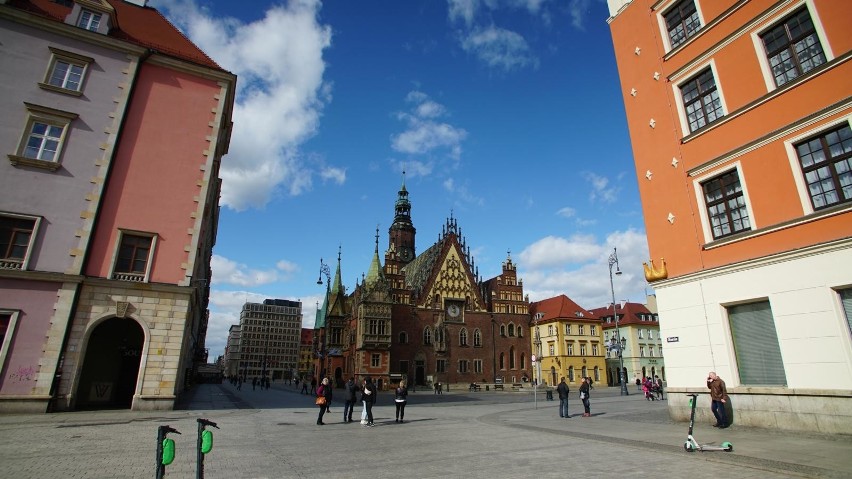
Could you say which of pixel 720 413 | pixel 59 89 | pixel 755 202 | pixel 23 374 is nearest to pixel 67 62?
pixel 59 89

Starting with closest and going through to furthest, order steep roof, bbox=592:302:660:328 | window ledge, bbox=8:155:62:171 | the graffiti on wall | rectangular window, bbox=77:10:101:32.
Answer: the graffiti on wall
window ledge, bbox=8:155:62:171
rectangular window, bbox=77:10:101:32
steep roof, bbox=592:302:660:328

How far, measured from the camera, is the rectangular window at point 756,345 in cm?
1206

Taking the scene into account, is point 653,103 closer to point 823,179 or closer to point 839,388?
point 823,179

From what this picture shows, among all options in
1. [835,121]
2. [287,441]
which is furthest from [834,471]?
[287,441]

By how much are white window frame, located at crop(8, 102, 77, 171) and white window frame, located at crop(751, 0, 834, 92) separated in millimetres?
27565

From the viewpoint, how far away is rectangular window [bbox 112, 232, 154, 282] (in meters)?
18.5

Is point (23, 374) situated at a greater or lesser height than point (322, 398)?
greater

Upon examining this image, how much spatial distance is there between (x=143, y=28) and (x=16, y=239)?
1340 centimetres

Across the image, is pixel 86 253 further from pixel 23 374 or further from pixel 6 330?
pixel 23 374

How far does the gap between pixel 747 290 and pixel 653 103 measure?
8539 millimetres

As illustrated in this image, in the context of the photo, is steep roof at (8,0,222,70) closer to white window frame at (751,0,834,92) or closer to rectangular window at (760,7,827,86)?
white window frame at (751,0,834,92)

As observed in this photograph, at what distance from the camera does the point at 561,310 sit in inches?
2478

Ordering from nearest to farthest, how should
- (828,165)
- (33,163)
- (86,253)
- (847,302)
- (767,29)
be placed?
(847,302) < (828,165) < (767,29) < (33,163) < (86,253)

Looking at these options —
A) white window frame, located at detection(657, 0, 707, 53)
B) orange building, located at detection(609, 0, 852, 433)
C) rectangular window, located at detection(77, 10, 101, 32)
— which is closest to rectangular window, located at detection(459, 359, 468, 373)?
orange building, located at detection(609, 0, 852, 433)
